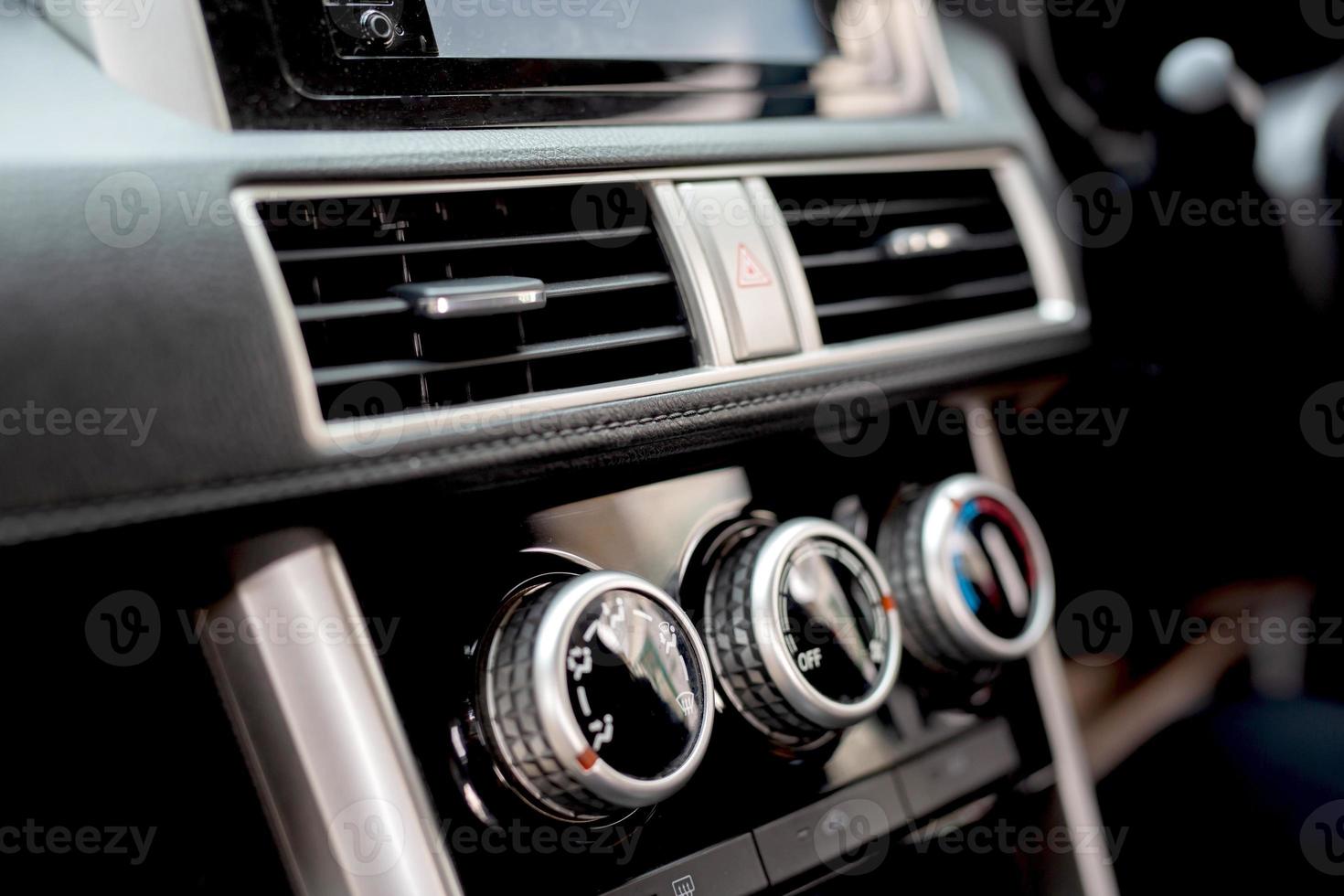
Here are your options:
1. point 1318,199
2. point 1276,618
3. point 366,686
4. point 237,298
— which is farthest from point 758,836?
point 1276,618

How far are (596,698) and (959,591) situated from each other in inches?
14.9

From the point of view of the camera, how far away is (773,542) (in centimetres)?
82

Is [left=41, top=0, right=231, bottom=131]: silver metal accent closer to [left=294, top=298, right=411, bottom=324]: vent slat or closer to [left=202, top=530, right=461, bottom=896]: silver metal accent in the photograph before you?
[left=294, top=298, right=411, bottom=324]: vent slat

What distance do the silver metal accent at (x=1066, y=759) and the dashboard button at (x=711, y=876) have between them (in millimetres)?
395

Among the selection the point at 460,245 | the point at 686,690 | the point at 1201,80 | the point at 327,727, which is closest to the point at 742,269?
the point at 460,245

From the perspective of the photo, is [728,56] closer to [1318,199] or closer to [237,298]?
[237,298]

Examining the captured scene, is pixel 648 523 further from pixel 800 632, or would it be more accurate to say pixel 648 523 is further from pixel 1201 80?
pixel 1201 80

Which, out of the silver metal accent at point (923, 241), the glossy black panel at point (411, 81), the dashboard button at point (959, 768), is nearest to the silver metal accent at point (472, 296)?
the glossy black panel at point (411, 81)

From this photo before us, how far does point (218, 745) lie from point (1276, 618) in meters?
1.32

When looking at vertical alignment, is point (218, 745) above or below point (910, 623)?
above

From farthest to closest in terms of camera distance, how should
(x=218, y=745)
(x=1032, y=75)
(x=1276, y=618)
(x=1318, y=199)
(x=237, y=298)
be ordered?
(x=1276, y=618) < (x=1032, y=75) < (x=1318, y=199) < (x=218, y=745) < (x=237, y=298)

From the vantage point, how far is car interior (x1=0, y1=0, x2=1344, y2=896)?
0.64 metres

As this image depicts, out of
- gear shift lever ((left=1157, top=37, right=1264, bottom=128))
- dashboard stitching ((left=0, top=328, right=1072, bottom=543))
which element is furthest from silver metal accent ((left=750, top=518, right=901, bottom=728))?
gear shift lever ((left=1157, top=37, right=1264, bottom=128))

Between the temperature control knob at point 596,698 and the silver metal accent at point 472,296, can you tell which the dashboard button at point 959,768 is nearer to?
the temperature control knob at point 596,698
